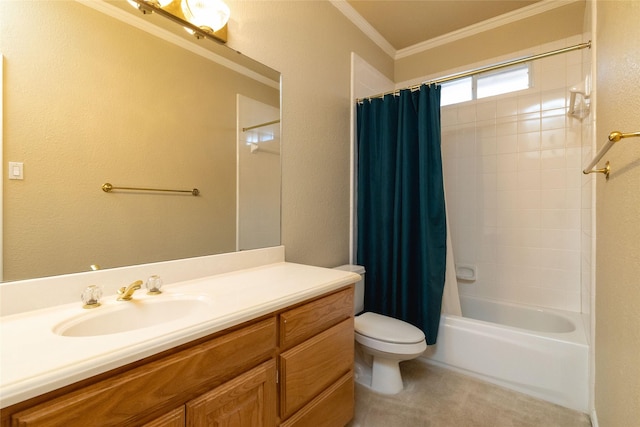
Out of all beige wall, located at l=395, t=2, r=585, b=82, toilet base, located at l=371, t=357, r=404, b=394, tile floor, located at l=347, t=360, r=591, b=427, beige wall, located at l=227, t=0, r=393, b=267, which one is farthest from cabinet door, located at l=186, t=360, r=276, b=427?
beige wall, located at l=395, t=2, r=585, b=82

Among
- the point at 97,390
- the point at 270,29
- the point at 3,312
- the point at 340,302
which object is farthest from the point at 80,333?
the point at 270,29

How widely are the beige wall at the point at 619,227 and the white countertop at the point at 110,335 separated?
0.94 meters

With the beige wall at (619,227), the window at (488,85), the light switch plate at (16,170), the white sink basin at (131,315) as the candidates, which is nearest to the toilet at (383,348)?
the beige wall at (619,227)

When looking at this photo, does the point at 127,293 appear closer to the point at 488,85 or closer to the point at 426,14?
the point at 426,14

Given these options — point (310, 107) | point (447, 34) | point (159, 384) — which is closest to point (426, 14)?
point (447, 34)

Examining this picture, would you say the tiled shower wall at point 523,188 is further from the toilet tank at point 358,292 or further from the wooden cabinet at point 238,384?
the wooden cabinet at point 238,384

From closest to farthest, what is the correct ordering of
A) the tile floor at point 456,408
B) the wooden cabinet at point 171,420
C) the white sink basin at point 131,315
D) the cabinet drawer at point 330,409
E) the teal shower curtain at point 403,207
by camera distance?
the wooden cabinet at point 171,420 < the white sink basin at point 131,315 < the cabinet drawer at point 330,409 < the tile floor at point 456,408 < the teal shower curtain at point 403,207

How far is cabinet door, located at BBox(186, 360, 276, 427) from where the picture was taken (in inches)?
31.5

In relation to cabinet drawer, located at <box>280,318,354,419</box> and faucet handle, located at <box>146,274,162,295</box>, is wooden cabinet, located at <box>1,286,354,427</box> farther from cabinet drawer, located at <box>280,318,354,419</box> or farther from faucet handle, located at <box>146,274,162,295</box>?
faucet handle, located at <box>146,274,162,295</box>

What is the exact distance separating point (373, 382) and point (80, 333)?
157 centimetres

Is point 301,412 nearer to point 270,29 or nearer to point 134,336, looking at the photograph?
point 134,336

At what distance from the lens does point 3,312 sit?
0.85m

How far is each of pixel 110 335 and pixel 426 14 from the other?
2804mm

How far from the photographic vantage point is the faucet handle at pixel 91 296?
94cm
